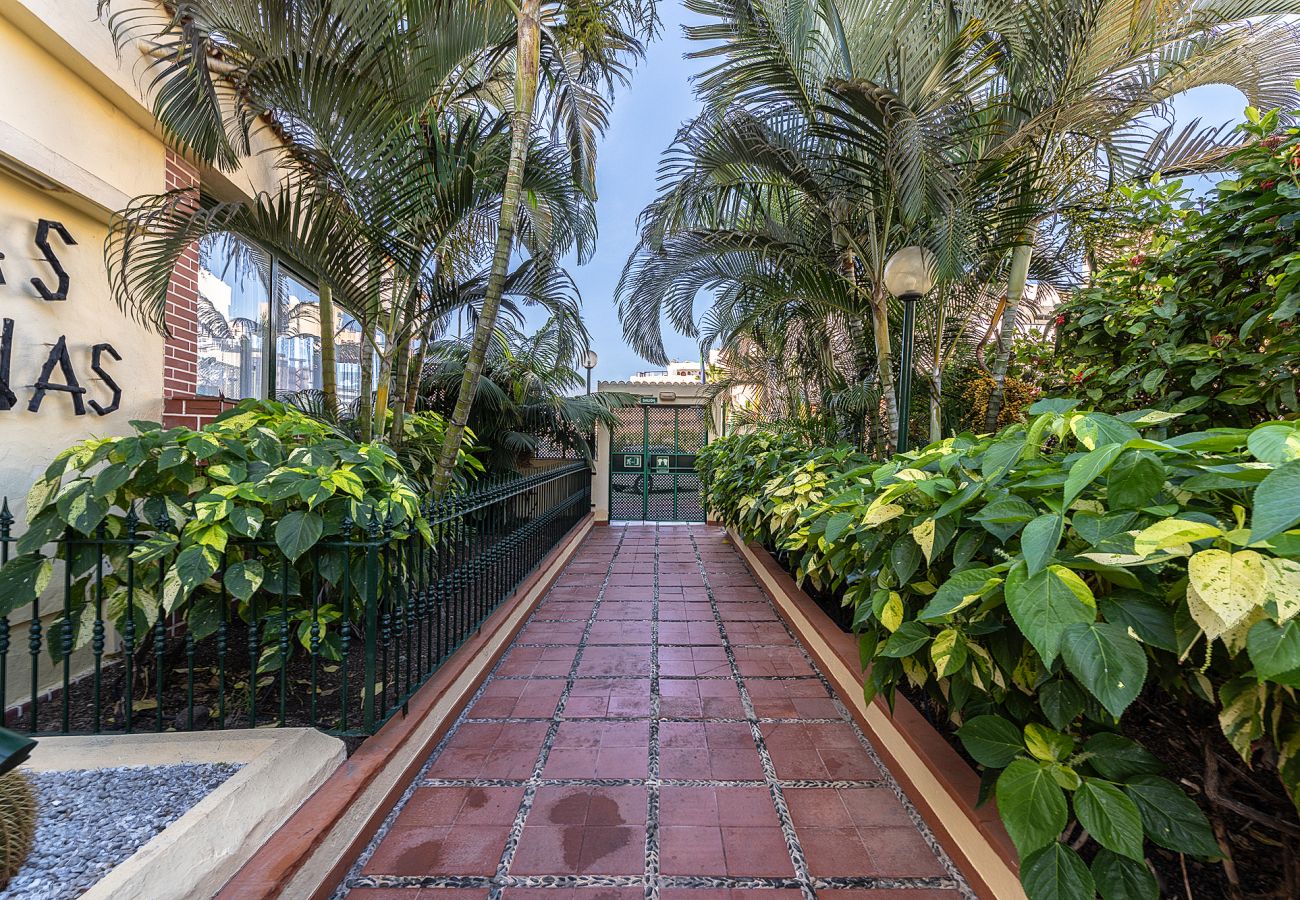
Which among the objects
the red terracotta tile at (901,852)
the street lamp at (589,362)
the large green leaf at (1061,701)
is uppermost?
the street lamp at (589,362)

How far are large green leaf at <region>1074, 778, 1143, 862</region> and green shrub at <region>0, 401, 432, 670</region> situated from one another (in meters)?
2.21

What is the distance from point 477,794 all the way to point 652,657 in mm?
1468

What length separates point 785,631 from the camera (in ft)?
12.9

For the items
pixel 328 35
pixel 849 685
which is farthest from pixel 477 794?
pixel 328 35

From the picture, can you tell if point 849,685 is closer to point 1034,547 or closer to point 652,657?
point 652,657

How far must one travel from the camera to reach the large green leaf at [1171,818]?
1.11 meters

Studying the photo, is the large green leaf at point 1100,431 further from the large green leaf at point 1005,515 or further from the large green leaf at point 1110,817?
the large green leaf at point 1110,817

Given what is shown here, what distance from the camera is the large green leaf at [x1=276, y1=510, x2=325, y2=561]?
1.97 metres

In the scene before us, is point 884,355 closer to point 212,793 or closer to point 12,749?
point 212,793

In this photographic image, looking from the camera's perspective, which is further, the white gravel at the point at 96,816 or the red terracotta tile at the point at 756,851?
the red terracotta tile at the point at 756,851

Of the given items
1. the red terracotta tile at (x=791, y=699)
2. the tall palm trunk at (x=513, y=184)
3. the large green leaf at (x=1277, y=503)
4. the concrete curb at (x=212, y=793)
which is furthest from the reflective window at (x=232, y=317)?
the large green leaf at (x=1277, y=503)

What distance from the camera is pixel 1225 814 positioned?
1524 mm

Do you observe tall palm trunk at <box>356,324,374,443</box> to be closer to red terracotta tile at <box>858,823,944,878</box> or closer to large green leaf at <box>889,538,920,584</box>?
large green leaf at <box>889,538,920,584</box>

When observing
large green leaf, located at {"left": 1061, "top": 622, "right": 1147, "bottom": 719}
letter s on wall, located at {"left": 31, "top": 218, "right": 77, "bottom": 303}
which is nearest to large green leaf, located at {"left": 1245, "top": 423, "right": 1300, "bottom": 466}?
large green leaf, located at {"left": 1061, "top": 622, "right": 1147, "bottom": 719}
